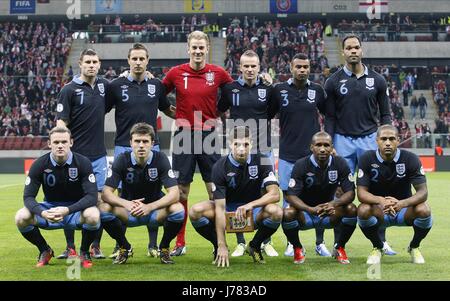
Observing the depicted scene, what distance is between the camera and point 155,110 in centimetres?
816

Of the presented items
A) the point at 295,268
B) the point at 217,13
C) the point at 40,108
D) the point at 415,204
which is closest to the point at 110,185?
the point at 295,268

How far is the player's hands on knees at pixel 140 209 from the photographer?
23.1 feet

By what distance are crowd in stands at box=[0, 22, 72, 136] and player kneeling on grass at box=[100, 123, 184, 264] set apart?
21883 mm

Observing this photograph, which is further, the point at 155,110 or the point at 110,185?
the point at 155,110

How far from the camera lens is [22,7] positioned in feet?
135

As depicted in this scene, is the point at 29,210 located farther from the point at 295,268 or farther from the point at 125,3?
the point at 125,3

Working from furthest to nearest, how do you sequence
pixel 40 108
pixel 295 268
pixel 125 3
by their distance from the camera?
pixel 125 3
pixel 40 108
pixel 295 268

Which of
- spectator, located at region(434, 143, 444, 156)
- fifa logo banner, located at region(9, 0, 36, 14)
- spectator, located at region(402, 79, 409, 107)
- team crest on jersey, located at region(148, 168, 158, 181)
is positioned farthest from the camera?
fifa logo banner, located at region(9, 0, 36, 14)

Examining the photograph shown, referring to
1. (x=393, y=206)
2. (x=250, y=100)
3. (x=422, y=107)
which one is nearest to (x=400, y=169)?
(x=393, y=206)

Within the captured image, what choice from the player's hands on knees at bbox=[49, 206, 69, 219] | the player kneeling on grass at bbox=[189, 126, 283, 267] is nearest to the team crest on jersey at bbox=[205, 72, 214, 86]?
the player kneeling on grass at bbox=[189, 126, 283, 267]

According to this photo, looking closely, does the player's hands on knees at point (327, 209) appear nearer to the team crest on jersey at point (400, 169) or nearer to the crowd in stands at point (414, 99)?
the team crest on jersey at point (400, 169)

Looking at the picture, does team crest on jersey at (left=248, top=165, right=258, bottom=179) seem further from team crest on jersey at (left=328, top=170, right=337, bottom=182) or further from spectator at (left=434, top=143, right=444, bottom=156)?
spectator at (left=434, top=143, right=444, bottom=156)

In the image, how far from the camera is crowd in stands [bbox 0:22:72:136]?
98.7 feet
